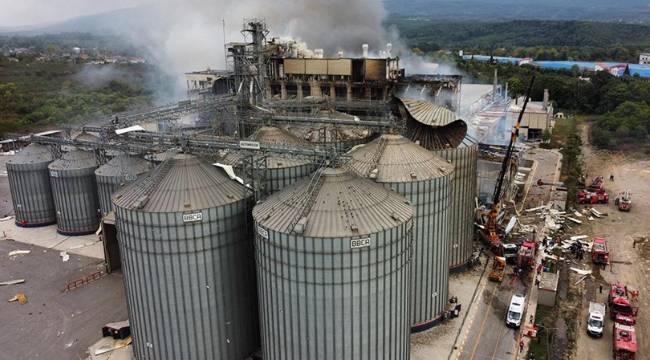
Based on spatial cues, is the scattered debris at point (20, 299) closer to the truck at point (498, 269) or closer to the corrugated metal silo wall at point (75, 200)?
the corrugated metal silo wall at point (75, 200)

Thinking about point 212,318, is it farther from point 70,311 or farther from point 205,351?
point 70,311

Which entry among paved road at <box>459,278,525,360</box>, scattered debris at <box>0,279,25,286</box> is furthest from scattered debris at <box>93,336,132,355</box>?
paved road at <box>459,278,525,360</box>

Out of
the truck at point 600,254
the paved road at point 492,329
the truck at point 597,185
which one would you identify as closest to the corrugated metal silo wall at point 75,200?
the paved road at point 492,329

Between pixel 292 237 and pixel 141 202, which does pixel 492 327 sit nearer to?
pixel 292 237

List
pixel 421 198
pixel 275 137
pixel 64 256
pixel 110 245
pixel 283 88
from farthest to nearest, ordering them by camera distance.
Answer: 1. pixel 283 88
2. pixel 64 256
3. pixel 110 245
4. pixel 275 137
5. pixel 421 198

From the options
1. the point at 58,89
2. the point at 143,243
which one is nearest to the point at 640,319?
the point at 143,243

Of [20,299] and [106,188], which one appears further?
[106,188]

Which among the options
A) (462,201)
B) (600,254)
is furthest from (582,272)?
(462,201)
